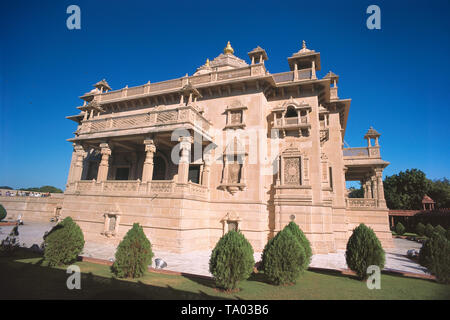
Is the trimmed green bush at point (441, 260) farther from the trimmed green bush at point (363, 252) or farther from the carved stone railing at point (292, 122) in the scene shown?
the carved stone railing at point (292, 122)

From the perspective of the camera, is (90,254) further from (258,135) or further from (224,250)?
(258,135)

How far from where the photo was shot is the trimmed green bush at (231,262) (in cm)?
702

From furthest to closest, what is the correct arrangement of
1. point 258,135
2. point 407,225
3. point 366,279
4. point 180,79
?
point 407,225
point 180,79
point 258,135
point 366,279

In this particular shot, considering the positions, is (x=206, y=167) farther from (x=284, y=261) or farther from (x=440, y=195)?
(x=440, y=195)

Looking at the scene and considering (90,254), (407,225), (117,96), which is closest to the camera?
(90,254)

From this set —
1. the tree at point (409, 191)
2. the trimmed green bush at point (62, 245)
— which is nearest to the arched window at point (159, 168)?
the trimmed green bush at point (62, 245)

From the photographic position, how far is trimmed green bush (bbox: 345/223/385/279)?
860 centimetres

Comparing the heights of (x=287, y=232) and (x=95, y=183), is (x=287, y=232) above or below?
below

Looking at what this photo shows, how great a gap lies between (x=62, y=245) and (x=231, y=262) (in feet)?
20.9

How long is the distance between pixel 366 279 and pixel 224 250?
17.7 feet

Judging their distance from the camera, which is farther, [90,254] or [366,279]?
[90,254]
